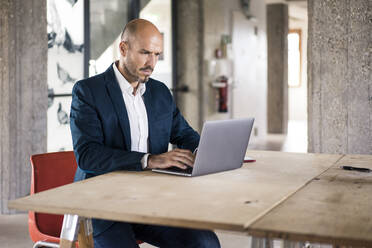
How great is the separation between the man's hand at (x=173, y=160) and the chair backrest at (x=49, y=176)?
532mm

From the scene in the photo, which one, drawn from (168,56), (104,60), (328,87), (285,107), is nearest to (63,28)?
(104,60)

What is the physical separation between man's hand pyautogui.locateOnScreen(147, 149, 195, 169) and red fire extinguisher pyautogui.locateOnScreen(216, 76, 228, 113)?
5641 millimetres

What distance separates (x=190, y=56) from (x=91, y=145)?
5.21 metres

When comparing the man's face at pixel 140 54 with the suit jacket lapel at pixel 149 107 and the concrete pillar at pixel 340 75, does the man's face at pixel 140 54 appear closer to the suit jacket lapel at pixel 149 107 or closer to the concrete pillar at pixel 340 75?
the suit jacket lapel at pixel 149 107

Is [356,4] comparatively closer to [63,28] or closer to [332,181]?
[332,181]

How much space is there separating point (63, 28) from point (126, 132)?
3.24m

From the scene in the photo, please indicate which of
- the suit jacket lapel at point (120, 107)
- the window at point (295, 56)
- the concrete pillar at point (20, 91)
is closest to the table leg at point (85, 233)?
the suit jacket lapel at point (120, 107)

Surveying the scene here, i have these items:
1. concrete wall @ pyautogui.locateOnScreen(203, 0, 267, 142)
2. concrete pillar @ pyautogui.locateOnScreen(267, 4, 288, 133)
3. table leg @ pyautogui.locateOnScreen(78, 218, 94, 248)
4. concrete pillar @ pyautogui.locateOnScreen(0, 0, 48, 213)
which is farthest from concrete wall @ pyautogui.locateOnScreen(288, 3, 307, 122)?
table leg @ pyautogui.locateOnScreen(78, 218, 94, 248)

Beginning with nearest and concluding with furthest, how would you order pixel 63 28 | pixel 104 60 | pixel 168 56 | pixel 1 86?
pixel 1 86 < pixel 63 28 < pixel 104 60 < pixel 168 56

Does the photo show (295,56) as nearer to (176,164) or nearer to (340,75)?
(340,75)

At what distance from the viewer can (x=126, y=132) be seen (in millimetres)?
2311

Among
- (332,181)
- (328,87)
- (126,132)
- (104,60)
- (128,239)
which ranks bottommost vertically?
(128,239)

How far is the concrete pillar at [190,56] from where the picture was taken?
723cm

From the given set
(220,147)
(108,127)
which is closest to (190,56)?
(108,127)
